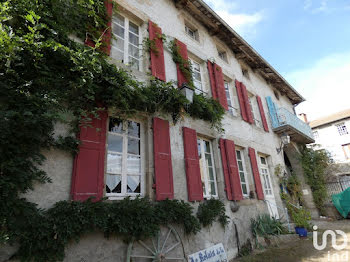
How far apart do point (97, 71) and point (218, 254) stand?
14.1 feet

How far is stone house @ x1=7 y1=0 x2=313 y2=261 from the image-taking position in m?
3.06

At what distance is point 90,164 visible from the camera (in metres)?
3.16

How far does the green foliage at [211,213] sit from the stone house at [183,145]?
0.16 meters

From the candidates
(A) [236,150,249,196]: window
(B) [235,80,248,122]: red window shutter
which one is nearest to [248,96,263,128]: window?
(B) [235,80,248,122]: red window shutter

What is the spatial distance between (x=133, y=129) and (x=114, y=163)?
0.86 meters

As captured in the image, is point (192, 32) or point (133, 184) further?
point (192, 32)

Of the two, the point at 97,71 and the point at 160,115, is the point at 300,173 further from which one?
the point at 97,71

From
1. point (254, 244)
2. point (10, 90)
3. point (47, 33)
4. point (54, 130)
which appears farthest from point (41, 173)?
point (254, 244)

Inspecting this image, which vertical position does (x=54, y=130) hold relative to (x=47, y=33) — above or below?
below

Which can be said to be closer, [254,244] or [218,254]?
[218,254]

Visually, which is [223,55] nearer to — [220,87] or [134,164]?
[220,87]

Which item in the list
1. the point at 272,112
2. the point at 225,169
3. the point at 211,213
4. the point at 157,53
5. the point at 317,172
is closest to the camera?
the point at 211,213

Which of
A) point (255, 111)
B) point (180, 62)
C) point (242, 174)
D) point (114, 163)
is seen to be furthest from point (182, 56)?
point (255, 111)

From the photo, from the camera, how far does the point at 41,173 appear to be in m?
2.60
